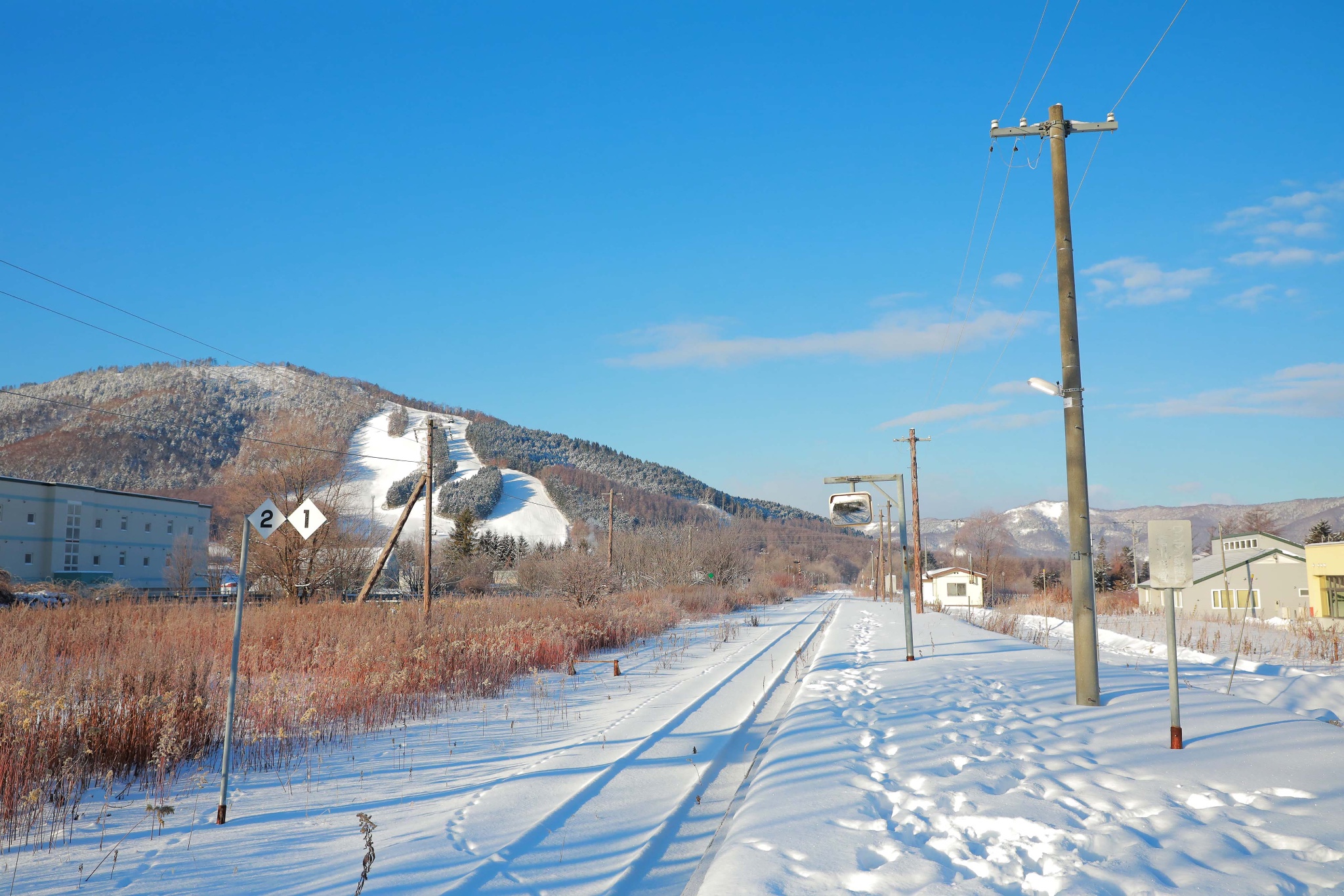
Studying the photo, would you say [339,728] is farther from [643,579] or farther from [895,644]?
[643,579]

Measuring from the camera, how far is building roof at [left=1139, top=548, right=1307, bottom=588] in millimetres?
50812

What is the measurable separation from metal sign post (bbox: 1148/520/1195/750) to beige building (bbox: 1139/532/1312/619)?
47080mm

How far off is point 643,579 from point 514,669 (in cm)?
3578

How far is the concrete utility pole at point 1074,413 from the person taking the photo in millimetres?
9500

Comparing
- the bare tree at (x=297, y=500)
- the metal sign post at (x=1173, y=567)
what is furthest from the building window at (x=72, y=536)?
the metal sign post at (x=1173, y=567)

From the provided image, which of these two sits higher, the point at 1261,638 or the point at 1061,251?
the point at 1061,251

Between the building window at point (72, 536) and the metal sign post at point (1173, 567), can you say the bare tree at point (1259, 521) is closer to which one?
the metal sign post at point (1173, 567)

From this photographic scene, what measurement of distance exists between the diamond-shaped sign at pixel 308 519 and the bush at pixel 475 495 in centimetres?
14180

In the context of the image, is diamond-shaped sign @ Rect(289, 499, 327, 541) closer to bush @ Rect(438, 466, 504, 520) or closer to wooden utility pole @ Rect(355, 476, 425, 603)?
wooden utility pole @ Rect(355, 476, 425, 603)

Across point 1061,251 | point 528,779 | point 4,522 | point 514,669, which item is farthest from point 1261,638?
point 4,522

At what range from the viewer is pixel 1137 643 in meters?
22.2

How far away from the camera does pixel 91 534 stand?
58531mm

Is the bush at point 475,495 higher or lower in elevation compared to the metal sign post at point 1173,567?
higher

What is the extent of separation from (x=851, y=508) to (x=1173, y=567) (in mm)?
10813
